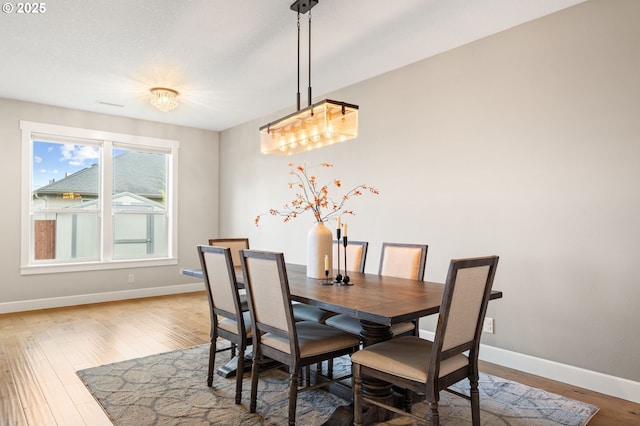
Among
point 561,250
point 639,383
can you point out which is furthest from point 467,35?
point 639,383

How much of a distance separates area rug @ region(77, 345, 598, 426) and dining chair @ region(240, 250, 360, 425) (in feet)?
0.70

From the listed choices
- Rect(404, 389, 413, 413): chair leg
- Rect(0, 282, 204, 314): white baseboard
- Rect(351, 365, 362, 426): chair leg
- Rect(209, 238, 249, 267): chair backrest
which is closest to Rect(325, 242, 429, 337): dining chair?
Rect(404, 389, 413, 413): chair leg

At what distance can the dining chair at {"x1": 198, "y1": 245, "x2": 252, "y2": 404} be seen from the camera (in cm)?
247

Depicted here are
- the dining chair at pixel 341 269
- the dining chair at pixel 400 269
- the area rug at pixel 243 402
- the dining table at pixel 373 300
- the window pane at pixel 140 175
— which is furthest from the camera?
the window pane at pixel 140 175

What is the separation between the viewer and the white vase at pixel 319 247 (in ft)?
8.96

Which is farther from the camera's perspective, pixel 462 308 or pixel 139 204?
pixel 139 204

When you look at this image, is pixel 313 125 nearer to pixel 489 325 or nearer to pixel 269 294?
pixel 269 294

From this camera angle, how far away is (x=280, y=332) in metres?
2.16

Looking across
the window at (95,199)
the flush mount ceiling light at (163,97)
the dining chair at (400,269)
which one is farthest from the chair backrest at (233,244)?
the window at (95,199)

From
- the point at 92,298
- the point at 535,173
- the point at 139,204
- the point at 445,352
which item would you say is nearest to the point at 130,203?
the point at 139,204

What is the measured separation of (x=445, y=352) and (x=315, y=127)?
1636 millimetres

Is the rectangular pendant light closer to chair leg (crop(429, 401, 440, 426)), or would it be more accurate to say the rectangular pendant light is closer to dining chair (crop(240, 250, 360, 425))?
dining chair (crop(240, 250, 360, 425))

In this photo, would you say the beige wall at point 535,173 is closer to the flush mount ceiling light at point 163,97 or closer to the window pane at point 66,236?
the flush mount ceiling light at point 163,97

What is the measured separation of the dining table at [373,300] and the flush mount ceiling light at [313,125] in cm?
98
